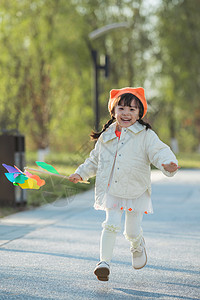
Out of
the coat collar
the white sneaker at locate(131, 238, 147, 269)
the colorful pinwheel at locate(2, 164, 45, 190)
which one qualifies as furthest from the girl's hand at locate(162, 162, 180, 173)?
the colorful pinwheel at locate(2, 164, 45, 190)

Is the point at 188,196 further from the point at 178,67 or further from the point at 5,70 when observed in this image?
the point at 178,67

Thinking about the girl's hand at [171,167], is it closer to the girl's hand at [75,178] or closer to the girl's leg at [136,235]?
the girl's leg at [136,235]

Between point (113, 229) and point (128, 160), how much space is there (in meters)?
0.57

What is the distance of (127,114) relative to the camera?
525cm

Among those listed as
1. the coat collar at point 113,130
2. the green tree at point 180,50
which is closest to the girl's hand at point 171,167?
the coat collar at point 113,130

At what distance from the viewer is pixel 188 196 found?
13.2 m

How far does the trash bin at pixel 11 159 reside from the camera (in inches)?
415

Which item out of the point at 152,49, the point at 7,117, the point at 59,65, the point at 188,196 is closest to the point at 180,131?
the point at 152,49

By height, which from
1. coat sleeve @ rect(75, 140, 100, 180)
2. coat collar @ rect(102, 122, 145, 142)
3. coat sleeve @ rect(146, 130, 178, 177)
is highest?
coat collar @ rect(102, 122, 145, 142)

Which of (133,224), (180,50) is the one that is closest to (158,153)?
(133,224)

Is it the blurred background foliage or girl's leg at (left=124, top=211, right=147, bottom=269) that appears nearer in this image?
girl's leg at (left=124, top=211, right=147, bottom=269)

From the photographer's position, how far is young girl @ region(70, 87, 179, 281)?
198 inches

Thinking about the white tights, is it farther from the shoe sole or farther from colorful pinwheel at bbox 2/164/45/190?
colorful pinwheel at bbox 2/164/45/190

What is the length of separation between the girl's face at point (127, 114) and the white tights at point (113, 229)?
2.40 ft
